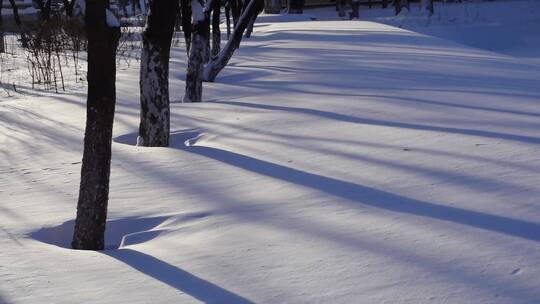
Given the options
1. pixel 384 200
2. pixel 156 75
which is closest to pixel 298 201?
pixel 384 200

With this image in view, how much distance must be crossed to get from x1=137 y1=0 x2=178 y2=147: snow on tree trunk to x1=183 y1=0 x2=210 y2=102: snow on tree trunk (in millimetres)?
2493

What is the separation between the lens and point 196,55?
9.73 metres

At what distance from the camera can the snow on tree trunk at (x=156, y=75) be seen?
22.4 feet

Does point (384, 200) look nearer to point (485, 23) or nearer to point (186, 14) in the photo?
point (186, 14)

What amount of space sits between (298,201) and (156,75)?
2.64 metres

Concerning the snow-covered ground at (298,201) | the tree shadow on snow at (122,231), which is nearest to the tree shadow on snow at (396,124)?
the snow-covered ground at (298,201)

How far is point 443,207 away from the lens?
4.39 m

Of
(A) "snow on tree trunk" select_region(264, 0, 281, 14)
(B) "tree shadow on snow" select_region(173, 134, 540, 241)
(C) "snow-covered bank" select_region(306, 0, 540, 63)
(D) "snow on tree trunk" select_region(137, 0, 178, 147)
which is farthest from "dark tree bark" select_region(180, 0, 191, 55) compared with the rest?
(A) "snow on tree trunk" select_region(264, 0, 281, 14)

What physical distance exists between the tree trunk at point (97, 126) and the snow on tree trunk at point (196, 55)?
539 cm

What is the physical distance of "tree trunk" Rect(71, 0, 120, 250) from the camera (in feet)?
13.3

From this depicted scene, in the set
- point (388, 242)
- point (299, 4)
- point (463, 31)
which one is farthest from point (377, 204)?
point (299, 4)

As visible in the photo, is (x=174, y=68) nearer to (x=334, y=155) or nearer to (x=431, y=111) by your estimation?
(x=431, y=111)

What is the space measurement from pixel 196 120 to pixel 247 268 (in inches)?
179

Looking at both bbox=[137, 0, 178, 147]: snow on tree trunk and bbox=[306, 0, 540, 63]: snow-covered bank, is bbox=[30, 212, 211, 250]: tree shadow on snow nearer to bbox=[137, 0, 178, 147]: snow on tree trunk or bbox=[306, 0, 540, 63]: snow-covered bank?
bbox=[137, 0, 178, 147]: snow on tree trunk
